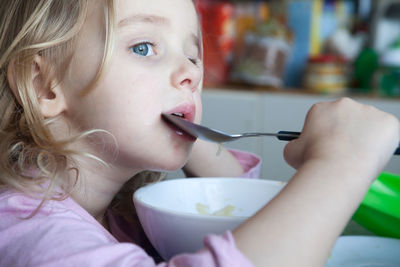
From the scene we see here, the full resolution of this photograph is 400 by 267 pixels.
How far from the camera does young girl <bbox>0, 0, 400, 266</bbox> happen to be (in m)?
0.46

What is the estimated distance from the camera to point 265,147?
797 mm

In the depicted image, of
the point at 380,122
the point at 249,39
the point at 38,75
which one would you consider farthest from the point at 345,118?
the point at 249,39

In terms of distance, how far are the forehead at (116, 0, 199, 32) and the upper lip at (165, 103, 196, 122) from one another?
0.11m

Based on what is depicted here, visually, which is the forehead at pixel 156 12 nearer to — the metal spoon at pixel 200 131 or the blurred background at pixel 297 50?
the metal spoon at pixel 200 131

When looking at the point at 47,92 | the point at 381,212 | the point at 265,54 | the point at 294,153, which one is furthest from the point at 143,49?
the point at 265,54

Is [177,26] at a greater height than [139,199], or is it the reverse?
[177,26]

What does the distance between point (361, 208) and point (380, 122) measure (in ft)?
0.55

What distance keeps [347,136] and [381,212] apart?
0.16m

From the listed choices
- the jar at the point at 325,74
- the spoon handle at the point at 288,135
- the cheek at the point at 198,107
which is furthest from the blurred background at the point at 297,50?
the spoon handle at the point at 288,135

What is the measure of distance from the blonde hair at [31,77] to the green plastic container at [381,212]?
1.21 feet

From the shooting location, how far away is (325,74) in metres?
1.84

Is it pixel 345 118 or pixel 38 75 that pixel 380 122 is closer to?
pixel 345 118

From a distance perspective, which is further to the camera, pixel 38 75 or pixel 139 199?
pixel 38 75

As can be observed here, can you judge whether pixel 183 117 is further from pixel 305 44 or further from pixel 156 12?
pixel 305 44
